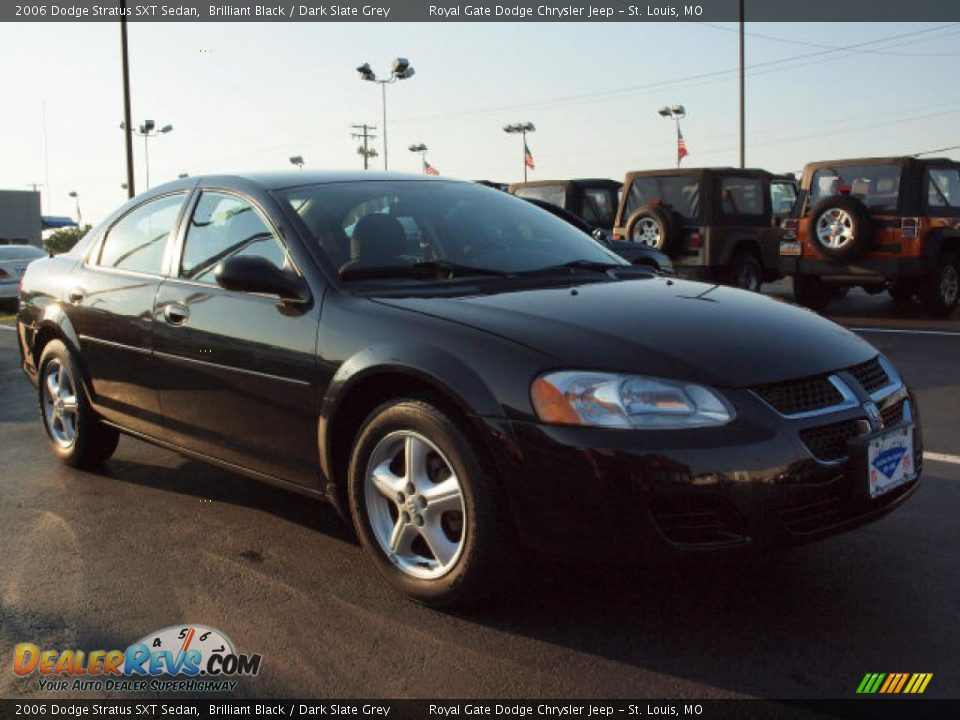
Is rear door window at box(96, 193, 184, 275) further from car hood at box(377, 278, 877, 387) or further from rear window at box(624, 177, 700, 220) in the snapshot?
rear window at box(624, 177, 700, 220)

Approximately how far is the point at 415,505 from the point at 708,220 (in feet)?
38.1

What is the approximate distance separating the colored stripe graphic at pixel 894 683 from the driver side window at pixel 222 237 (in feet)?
8.06

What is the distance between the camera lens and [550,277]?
13.3 ft

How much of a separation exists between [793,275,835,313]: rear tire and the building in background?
5491 centimetres

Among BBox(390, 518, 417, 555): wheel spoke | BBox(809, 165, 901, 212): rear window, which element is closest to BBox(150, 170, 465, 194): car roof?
→ BBox(390, 518, 417, 555): wheel spoke

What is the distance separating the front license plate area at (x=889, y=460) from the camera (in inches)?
125

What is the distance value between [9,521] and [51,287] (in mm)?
1393

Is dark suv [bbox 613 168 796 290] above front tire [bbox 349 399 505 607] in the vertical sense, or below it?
above

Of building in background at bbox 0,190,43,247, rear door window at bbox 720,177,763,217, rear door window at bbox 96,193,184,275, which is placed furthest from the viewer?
building in background at bbox 0,190,43,247

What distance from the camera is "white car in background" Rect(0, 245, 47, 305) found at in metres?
→ 16.5

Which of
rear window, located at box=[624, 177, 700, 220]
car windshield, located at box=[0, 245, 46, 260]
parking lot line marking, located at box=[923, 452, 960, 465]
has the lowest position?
parking lot line marking, located at box=[923, 452, 960, 465]

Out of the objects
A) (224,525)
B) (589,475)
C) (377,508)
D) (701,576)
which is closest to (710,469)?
(589,475)

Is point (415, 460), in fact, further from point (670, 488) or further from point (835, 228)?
point (835, 228)

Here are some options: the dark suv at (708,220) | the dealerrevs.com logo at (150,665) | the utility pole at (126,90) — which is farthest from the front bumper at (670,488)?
the utility pole at (126,90)
